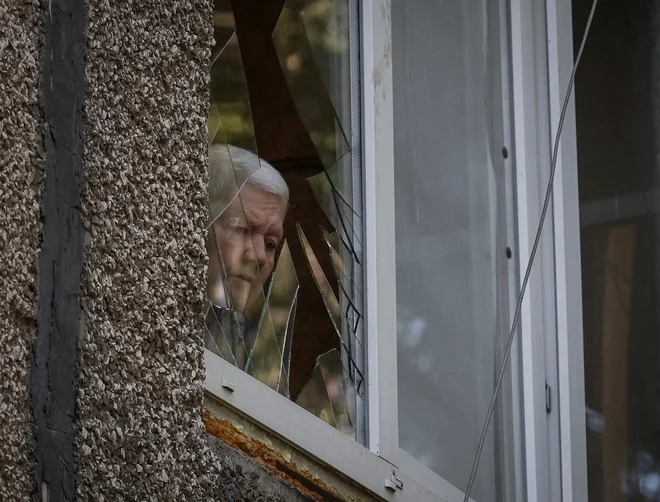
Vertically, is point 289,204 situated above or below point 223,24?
below

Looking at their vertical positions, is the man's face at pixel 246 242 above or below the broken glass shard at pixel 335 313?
above

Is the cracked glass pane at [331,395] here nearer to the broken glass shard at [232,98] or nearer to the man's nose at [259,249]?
the man's nose at [259,249]

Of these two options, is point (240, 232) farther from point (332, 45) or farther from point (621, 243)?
point (621, 243)

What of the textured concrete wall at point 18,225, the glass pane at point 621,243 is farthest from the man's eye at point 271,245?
the glass pane at point 621,243

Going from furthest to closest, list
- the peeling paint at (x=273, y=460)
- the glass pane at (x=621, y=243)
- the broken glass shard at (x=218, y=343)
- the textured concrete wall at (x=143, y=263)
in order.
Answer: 1. the glass pane at (x=621, y=243)
2. the broken glass shard at (x=218, y=343)
3. the peeling paint at (x=273, y=460)
4. the textured concrete wall at (x=143, y=263)

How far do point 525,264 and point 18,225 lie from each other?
1.95 metres

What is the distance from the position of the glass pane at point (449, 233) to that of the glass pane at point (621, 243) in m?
0.39

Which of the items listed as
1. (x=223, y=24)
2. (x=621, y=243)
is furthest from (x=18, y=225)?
(x=621, y=243)

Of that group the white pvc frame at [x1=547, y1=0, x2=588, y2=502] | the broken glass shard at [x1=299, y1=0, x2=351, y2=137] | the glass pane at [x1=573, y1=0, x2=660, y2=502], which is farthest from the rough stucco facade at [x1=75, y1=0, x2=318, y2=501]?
the glass pane at [x1=573, y1=0, x2=660, y2=502]

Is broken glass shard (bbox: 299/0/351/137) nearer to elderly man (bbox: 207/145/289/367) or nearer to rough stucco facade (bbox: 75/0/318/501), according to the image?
elderly man (bbox: 207/145/289/367)

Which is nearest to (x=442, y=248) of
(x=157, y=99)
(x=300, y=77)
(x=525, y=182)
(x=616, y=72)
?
(x=525, y=182)

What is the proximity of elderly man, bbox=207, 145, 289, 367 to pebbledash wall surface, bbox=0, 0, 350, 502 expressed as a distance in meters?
0.54

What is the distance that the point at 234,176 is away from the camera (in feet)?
9.42

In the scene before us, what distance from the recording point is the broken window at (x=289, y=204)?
9.13 feet
